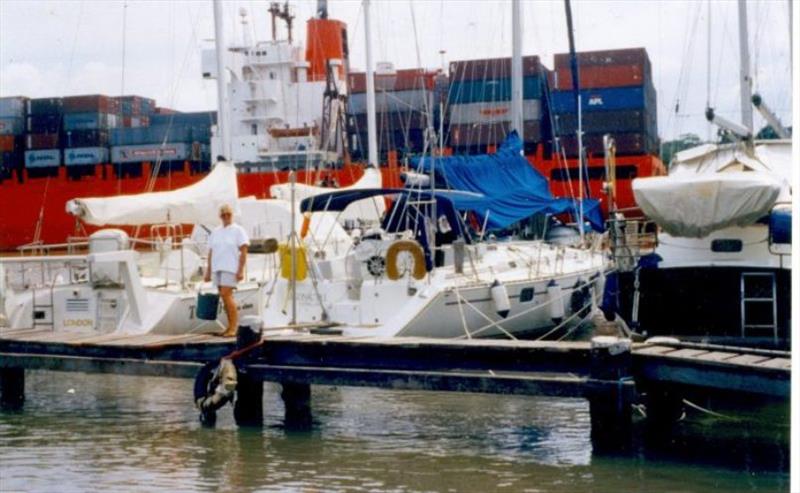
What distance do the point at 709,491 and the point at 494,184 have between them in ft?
35.8

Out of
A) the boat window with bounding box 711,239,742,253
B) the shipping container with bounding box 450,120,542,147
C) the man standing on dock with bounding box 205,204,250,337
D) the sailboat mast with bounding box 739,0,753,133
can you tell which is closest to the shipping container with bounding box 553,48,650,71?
A: the shipping container with bounding box 450,120,542,147

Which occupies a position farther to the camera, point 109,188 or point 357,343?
point 109,188

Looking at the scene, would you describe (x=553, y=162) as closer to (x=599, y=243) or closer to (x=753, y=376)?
(x=599, y=243)

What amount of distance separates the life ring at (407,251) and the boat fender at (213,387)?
15.3ft

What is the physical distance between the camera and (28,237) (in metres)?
46.4

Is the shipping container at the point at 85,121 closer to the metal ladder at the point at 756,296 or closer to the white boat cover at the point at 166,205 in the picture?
the white boat cover at the point at 166,205

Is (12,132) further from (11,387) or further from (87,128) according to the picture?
(11,387)

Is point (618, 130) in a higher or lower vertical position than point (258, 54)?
lower

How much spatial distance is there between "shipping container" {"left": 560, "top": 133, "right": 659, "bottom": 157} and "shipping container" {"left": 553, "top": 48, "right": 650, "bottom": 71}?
326 cm

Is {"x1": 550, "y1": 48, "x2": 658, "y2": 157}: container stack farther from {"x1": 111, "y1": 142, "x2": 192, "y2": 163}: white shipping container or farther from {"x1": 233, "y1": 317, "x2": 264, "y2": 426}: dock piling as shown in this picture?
{"x1": 233, "y1": 317, "x2": 264, "y2": 426}: dock piling

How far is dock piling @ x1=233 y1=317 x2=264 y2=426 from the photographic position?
11.1m

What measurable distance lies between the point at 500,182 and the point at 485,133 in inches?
1124

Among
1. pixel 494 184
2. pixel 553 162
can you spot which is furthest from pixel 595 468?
pixel 553 162

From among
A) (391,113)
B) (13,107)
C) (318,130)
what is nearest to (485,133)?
(391,113)
